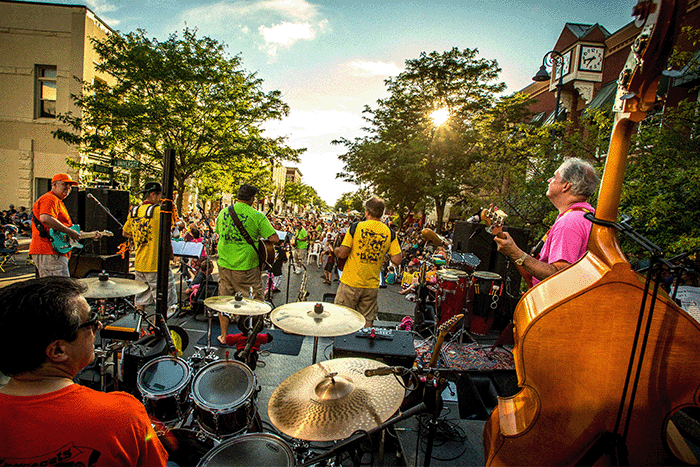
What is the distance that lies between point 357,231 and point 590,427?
3050mm

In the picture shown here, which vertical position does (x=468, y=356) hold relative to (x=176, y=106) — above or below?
below

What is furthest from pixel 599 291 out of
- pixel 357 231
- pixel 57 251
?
pixel 57 251

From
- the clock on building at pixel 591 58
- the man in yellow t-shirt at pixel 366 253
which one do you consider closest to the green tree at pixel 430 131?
the clock on building at pixel 591 58

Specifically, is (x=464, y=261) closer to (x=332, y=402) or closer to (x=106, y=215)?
(x=332, y=402)

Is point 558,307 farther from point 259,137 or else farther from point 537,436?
point 259,137

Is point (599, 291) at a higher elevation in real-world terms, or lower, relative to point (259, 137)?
lower

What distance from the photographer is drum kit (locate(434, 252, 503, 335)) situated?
5.42m

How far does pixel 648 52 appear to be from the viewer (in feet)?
4.61

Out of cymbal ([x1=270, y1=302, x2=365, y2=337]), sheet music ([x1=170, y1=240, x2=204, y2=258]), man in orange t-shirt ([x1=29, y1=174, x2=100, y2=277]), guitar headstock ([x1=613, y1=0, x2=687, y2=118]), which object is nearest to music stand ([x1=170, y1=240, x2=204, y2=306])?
sheet music ([x1=170, y1=240, x2=204, y2=258])

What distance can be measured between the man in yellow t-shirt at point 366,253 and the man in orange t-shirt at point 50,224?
403 cm

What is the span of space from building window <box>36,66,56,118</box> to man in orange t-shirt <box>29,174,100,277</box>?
17.3 meters

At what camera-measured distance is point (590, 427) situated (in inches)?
58.3

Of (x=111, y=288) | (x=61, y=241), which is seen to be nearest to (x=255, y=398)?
(x=111, y=288)

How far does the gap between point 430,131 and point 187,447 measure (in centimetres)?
1974
